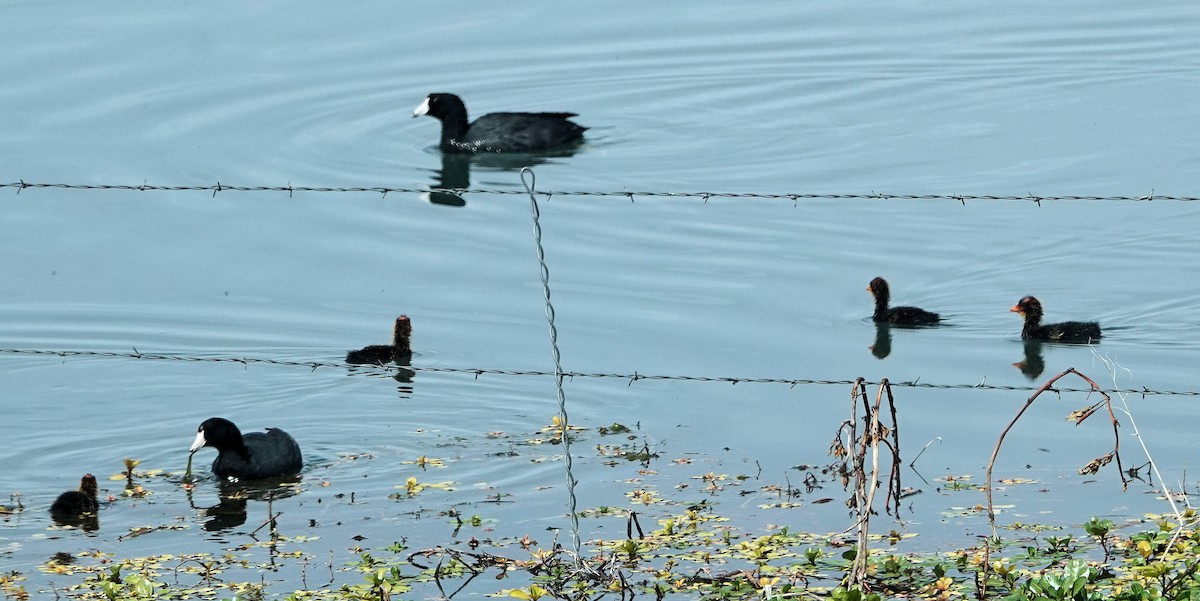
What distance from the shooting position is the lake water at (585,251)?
32.3 ft

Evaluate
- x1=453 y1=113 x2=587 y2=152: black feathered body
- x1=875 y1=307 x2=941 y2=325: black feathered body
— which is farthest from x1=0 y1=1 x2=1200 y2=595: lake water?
x1=453 y1=113 x2=587 y2=152: black feathered body

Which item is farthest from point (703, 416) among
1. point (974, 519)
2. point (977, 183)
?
point (977, 183)

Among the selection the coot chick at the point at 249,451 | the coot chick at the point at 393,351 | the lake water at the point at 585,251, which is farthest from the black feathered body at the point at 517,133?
the coot chick at the point at 249,451

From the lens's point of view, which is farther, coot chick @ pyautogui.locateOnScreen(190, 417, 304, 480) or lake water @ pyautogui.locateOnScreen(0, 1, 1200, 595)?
coot chick @ pyautogui.locateOnScreen(190, 417, 304, 480)

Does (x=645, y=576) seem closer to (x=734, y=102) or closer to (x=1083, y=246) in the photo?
(x=1083, y=246)

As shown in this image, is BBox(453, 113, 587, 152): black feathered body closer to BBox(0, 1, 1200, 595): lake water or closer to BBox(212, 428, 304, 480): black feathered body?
BBox(0, 1, 1200, 595): lake water

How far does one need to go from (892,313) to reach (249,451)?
4.77m

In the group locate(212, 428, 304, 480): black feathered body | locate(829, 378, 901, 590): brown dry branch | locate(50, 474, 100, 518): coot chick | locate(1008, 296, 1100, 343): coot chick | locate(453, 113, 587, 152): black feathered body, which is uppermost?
locate(453, 113, 587, 152): black feathered body

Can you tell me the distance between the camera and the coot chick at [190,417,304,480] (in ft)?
32.8

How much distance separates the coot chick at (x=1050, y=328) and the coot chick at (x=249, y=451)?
16.6ft

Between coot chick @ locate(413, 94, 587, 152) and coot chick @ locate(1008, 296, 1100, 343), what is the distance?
6780mm

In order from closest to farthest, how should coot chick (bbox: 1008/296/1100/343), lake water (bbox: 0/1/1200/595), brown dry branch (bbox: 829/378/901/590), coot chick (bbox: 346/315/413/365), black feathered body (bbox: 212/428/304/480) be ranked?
brown dry branch (bbox: 829/378/901/590) < lake water (bbox: 0/1/1200/595) < black feathered body (bbox: 212/428/304/480) < coot chick (bbox: 346/315/413/365) < coot chick (bbox: 1008/296/1100/343)

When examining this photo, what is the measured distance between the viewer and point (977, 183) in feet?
52.6

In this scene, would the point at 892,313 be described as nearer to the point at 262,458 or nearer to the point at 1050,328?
the point at 1050,328
